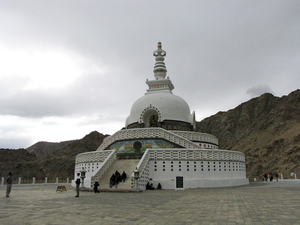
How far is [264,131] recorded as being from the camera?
8075cm

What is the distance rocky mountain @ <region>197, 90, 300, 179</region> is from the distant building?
110ft

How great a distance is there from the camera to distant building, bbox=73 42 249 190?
69.5ft

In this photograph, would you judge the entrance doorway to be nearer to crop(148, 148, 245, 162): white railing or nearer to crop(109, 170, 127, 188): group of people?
crop(148, 148, 245, 162): white railing

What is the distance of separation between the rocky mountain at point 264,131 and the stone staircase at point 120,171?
137 feet

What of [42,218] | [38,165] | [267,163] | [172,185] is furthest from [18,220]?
[38,165]

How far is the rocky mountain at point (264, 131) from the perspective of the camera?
6194 centimetres

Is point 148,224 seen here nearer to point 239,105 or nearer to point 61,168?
point 61,168

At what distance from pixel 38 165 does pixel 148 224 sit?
72.6m

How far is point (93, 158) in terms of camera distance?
24.5 m

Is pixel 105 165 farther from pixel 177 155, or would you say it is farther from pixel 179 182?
pixel 179 182

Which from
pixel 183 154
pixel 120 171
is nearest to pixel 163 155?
pixel 183 154

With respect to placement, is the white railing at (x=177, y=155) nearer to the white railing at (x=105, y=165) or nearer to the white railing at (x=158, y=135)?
the white railing at (x=158, y=135)

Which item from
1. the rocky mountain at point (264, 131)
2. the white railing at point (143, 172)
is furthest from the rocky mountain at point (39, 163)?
the white railing at point (143, 172)

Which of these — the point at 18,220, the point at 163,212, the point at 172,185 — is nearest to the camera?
the point at 18,220
